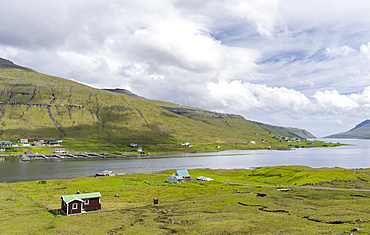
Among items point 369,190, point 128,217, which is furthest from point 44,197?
point 369,190

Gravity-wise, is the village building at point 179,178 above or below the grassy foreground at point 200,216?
below

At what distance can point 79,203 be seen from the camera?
64.9 meters

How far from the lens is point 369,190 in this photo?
83.1 m

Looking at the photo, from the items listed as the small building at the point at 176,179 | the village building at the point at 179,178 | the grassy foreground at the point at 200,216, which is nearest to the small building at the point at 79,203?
the grassy foreground at the point at 200,216

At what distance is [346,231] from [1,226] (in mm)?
60383

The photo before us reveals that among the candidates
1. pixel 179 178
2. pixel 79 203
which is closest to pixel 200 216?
pixel 79 203

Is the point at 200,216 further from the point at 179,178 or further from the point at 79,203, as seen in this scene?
the point at 179,178

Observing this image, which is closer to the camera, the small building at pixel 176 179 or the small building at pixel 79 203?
the small building at pixel 79 203

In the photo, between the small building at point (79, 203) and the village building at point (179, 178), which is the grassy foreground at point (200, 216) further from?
the village building at point (179, 178)

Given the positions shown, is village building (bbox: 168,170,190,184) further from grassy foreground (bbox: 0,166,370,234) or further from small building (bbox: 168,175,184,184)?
grassy foreground (bbox: 0,166,370,234)

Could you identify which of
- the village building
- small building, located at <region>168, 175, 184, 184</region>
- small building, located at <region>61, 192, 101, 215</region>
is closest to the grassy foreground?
small building, located at <region>61, 192, 101, 215</region>

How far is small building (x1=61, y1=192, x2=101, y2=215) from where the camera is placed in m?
63.2

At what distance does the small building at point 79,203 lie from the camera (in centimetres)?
6316

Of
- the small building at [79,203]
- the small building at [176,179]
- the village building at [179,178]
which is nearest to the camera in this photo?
the small building at [79,203]
